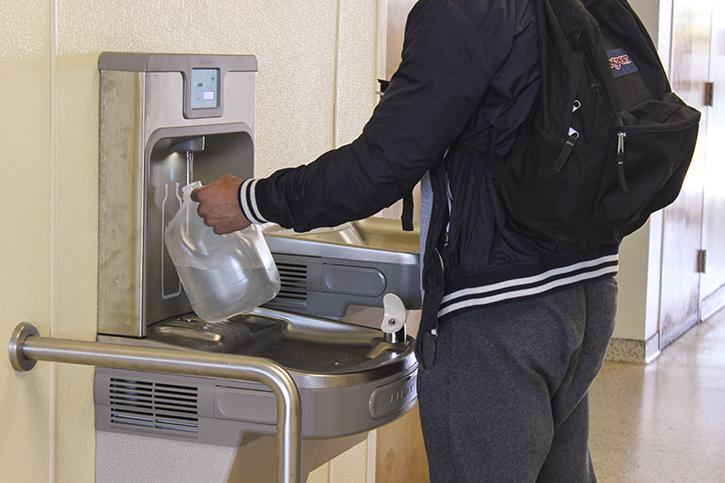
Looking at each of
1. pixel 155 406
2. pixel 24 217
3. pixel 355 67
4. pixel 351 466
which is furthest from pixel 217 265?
pixel 351 466

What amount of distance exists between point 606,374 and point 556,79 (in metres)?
3.66

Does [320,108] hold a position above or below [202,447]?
above

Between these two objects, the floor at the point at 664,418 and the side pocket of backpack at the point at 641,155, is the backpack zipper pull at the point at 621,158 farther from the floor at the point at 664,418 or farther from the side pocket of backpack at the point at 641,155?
the floor at the point at 664,418

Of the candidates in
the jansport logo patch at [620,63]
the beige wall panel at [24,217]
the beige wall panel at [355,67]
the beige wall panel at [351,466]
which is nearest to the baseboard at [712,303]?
the beige wall panel at [351,466]

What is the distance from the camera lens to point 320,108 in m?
2.64

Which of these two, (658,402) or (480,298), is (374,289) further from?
(658,402)

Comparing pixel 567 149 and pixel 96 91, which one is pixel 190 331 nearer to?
pixel 96 91

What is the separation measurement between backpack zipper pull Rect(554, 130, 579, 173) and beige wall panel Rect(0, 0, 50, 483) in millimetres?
780

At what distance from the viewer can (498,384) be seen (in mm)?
1746

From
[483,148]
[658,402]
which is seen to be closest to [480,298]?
[483,148]

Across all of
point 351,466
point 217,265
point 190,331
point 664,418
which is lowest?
point 664,418

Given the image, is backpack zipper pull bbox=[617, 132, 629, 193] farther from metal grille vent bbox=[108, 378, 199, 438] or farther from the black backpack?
metal grille vent bbox=[108, 378, 199, 438]

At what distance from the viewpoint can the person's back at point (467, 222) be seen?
1.64 meters

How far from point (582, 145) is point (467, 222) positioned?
0.70ft
